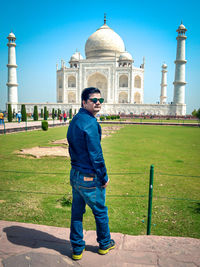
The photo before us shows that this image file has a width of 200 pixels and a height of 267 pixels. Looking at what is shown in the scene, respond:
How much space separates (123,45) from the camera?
43656mm

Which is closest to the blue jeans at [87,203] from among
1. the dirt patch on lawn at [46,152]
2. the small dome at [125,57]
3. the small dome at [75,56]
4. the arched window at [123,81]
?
the dirt patch on lawn at [46,152]

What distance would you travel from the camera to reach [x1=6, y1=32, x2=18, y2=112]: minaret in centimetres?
3228

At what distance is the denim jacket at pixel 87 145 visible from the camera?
1688mm

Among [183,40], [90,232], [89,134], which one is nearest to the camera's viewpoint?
[89,134]

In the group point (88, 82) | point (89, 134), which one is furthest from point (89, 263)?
point (88, 82)

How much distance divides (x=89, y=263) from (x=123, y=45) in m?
46.0

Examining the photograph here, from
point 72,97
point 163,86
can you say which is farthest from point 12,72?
point 163,86

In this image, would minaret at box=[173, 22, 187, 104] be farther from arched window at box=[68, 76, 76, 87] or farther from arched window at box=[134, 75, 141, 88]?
arched window at box=[68, 76, 76, 87]

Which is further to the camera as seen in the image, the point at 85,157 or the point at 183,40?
the point at 183,40

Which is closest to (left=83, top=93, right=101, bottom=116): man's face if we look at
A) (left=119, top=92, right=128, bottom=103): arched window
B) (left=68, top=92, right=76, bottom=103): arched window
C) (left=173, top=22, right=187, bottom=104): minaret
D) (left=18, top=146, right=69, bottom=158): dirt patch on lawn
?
(left=18, top=146, right=69, bottom=158): dirt patch on lawn

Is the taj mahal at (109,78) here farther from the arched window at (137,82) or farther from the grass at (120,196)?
the grass at (120,196)

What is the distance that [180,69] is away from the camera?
106ft

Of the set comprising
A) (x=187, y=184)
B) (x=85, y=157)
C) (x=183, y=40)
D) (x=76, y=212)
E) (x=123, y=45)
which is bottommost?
(x=187, y=184)

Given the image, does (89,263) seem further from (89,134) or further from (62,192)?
(62,192)
